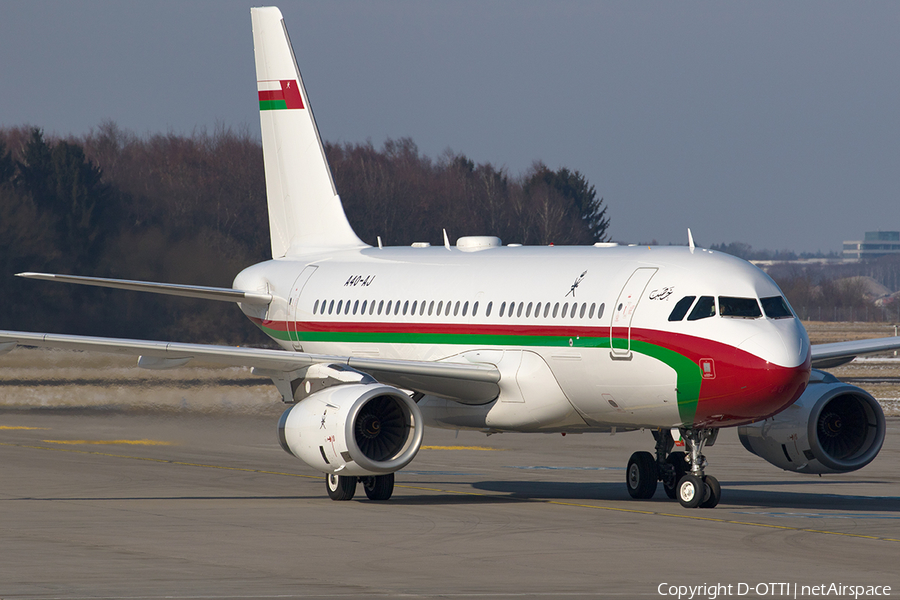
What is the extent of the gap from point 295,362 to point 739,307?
22.5ft

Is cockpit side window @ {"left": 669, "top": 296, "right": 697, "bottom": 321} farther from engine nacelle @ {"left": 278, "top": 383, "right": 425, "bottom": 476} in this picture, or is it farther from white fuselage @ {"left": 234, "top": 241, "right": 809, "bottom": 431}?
engine nacelle @ {"left": 278, "top": 383, "right": 425, "bottom": 476}

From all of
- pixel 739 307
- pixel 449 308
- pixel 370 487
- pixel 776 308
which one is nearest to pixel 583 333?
pixel 739 307

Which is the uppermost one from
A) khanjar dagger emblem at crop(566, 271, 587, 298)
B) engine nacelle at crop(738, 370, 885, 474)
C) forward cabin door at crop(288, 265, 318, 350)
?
khanjar dagger emblem at crop(566, 271, 587, 298)

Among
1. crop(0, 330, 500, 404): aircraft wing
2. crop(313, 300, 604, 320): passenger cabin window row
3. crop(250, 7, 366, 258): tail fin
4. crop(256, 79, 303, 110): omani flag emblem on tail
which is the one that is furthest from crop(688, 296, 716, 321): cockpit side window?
crop(256, 79, 303, 110): omani flag emblem on tail

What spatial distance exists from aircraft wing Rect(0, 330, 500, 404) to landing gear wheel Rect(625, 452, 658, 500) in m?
2.64

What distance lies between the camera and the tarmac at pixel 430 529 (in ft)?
42.1

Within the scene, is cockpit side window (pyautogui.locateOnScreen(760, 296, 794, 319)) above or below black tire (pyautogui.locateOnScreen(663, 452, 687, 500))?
above

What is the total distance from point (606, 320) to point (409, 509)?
13.3 ft

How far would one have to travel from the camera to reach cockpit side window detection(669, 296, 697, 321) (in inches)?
735

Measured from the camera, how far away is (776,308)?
18734 millimetres

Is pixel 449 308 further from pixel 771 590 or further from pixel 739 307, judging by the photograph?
pixel 771 590

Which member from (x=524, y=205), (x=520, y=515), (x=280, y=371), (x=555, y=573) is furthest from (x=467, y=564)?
(x=524, y=205)

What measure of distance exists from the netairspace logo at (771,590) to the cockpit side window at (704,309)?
20.6 feet

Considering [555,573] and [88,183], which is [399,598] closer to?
[555,573]
